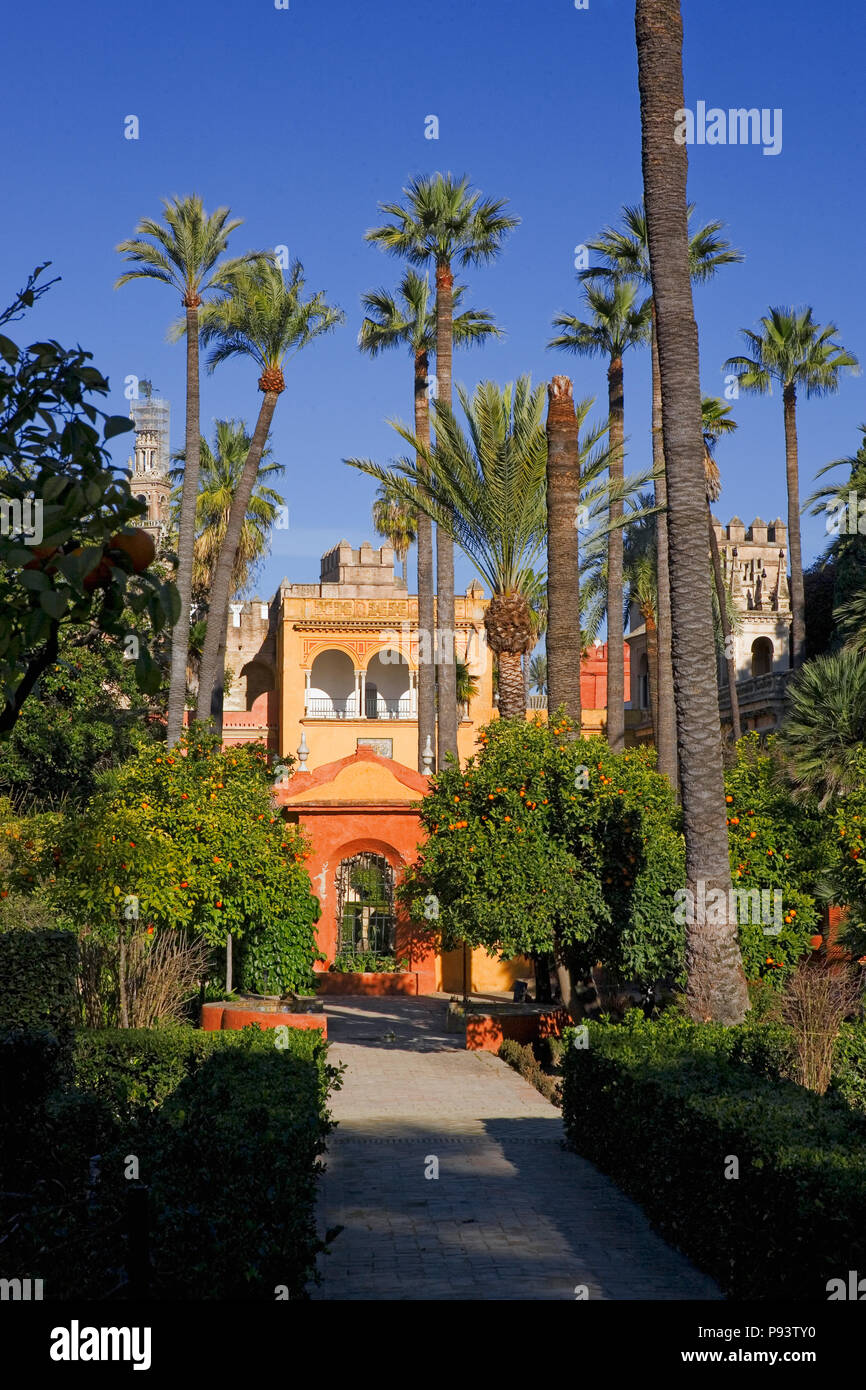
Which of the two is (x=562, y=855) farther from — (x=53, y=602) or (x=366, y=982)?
(x=53, y=602)

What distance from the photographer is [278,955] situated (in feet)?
65.4

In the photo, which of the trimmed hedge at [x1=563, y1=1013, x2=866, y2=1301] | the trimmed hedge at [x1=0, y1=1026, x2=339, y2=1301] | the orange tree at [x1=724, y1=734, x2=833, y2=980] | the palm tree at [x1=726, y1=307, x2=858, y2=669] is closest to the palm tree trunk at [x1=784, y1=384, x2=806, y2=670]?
the palm tree at [x1=726, y1=307, x2=858, y2=669]

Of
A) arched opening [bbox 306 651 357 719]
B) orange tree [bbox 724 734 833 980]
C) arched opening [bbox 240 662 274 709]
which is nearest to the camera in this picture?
orange tree [bbox 724 734 833 980]

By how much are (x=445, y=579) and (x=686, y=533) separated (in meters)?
15.6

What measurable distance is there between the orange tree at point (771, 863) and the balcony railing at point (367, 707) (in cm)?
2756

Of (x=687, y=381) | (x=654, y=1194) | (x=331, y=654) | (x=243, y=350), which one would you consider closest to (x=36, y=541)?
(x=654, y=1194)

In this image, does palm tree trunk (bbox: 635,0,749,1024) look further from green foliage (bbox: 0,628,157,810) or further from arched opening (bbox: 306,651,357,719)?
arched opening (bbox: 306,651,357,719)

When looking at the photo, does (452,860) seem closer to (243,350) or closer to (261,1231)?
(261,1231)

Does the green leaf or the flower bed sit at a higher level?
the green leaf

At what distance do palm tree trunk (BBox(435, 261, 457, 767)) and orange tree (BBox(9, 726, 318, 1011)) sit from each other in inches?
315

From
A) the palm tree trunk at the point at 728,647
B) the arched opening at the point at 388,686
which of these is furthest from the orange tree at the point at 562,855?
the arched opening at the point at 388,686

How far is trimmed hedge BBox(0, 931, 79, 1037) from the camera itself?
11.1m

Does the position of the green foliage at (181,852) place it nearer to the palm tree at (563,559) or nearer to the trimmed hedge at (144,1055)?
the trimmed hedge at (144,1055)

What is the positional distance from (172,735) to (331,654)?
23.3 metres
